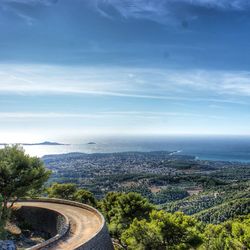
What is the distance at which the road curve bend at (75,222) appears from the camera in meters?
12.6

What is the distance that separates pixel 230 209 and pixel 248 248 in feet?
138

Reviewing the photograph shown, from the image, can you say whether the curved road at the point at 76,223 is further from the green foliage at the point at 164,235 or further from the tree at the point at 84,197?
the tree at the point at 84,197

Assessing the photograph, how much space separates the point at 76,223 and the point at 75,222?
0.68 feet

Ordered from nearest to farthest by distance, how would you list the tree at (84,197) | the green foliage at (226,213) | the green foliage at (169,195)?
the tree at (84,197) < the green foliage at (226,213) < the green foliage at (169,195)

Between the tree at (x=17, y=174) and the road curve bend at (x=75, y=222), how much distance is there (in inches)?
101

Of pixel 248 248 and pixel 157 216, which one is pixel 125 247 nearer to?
pixel 157 216

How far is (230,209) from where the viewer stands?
52.3 metres

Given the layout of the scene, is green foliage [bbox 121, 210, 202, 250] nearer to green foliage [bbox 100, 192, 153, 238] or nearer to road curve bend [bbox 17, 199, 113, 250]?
road curve bend [bbox 17, 199, 113, 250]

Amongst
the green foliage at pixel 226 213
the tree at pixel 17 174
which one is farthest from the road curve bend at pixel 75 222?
the green foliage at pixel 226 213

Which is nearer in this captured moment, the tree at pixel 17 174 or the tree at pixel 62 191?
the tree at pixel 17 174

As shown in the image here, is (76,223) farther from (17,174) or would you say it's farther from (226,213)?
(226,213)

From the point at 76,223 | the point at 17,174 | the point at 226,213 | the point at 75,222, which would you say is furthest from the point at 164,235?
the point at 226,213

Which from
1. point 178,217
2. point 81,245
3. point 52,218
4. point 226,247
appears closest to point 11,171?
point 52,218

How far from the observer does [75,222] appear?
15930 millimetres
